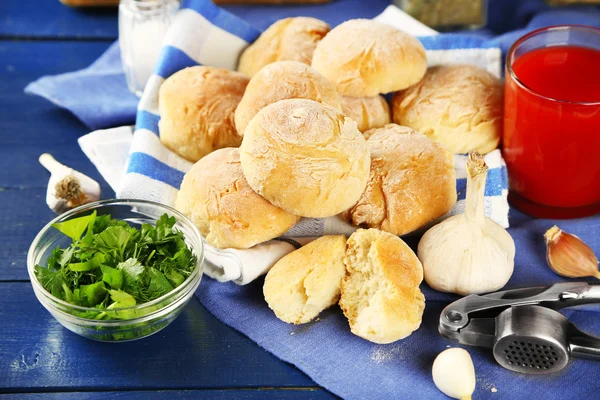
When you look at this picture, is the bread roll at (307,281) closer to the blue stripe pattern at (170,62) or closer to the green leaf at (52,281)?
the green leaf at (52,281)

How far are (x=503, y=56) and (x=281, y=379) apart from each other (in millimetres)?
1170

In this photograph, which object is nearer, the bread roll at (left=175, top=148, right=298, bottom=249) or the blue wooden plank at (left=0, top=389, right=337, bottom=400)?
the blue wooden plank at (left=0, top=389, right=337, bottom=400)

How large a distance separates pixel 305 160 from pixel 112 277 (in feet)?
1.45

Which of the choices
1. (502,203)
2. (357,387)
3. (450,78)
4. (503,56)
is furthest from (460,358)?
(503,56)

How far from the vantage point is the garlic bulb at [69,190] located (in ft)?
6.05

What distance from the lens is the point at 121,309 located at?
55.1 inches

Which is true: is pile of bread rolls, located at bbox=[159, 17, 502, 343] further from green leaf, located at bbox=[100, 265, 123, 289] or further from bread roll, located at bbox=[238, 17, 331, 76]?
green leaf, located at bbox=[100, 265, 123, 289]

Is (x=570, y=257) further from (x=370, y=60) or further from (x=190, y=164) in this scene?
(x=190, y=164)

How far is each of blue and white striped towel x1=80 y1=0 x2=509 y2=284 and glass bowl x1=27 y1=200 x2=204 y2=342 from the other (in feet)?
0.26

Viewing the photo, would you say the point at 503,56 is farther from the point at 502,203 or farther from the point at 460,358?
the point at 460,358

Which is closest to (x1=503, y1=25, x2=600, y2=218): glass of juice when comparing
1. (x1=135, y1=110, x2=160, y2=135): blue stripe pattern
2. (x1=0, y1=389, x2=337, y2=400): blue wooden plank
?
(x1=0, y1=389, x2=337, y2=400): blue wooden plank

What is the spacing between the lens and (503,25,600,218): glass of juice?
5.52ft

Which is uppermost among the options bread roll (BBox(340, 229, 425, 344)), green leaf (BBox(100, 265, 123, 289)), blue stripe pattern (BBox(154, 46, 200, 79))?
blue stripe pattern (BBox(154, 46, 200, 79))

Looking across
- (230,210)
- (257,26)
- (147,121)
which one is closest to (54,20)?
(257,26)
